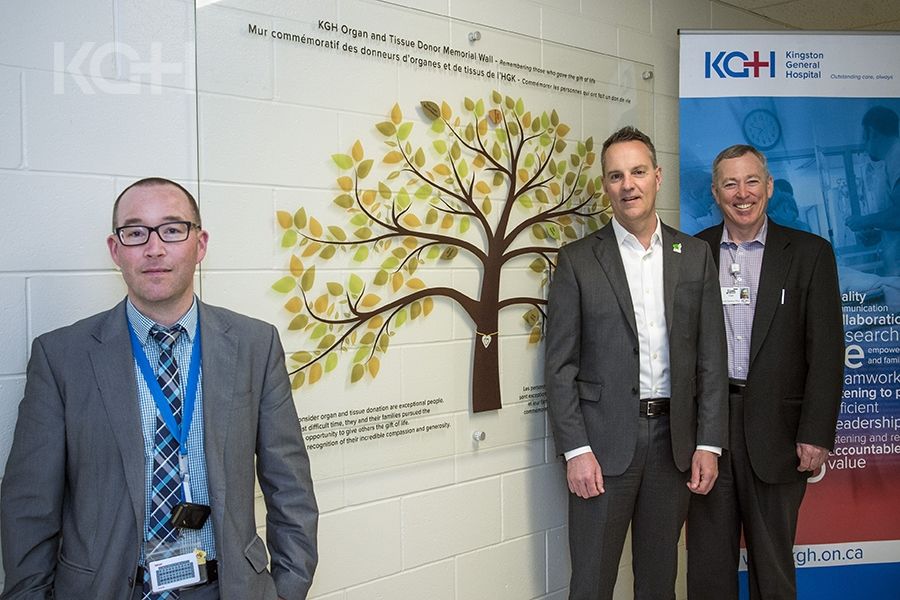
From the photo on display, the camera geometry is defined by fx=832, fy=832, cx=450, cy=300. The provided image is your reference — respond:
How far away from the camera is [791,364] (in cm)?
301

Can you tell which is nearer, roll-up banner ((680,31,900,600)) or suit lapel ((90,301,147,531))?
suit lapel ((90,301,147,531))

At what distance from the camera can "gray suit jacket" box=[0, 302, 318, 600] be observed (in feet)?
5.45

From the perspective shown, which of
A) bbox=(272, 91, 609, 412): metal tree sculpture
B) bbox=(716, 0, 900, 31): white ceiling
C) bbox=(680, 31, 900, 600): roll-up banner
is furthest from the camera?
bbox=(716, 0, 900, 31): white ceiling

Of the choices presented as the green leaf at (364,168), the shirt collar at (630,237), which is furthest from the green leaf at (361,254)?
the shirt collar at (630,237)

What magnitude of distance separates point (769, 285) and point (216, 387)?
207cm

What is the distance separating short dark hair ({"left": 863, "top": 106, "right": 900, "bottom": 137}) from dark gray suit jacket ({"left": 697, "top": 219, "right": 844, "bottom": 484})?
80 cm

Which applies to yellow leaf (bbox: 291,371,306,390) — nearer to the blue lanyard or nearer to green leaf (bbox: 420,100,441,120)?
the blue lanyard

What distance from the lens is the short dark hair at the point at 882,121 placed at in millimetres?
3465

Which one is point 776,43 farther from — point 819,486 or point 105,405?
point 105,405

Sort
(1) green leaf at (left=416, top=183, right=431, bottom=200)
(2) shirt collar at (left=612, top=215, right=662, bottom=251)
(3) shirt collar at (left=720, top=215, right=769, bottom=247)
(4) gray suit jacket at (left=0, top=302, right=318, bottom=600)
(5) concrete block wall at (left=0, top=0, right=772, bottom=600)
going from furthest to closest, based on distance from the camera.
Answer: (3) shirt collar at (left=720, top=215, right=769, bottom=247) < (2) shirt collar at (left=612, top=215, right=662, bottom=251) < (1) green leaf at (left=416, top=183, right=431, bottom=200) < (5) concrete block wall at (left=0, top=0, right=772, bottom=600) < (4) gray suit jacket at (left=0, top=302, right=318, bottom=600)

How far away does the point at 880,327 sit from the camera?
135 inches

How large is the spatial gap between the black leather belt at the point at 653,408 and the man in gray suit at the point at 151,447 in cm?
130

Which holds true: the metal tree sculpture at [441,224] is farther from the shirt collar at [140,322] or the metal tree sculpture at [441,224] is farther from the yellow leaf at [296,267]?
the shirt collar at [140,322]

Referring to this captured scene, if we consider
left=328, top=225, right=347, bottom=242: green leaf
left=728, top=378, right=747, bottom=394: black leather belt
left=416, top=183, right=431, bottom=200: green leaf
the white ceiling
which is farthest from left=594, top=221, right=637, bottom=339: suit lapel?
the white ceiling
